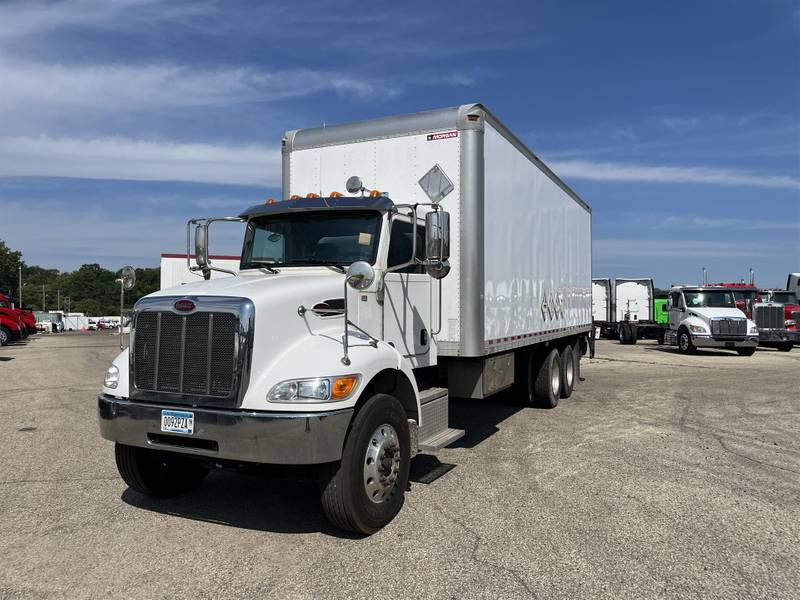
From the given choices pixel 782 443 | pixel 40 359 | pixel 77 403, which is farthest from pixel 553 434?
pixel 40 359

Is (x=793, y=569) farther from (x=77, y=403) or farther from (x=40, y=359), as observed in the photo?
(x=40, y=359)

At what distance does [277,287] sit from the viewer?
4441 mm

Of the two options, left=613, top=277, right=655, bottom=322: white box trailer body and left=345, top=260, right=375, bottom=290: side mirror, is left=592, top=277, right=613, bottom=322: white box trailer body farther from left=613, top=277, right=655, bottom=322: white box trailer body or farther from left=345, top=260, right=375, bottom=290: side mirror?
left=345, top=260, right=375, bottom=290: side mirror

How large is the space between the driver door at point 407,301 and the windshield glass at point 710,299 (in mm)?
18672

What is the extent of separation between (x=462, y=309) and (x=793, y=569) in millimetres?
3330

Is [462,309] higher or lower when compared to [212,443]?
higher

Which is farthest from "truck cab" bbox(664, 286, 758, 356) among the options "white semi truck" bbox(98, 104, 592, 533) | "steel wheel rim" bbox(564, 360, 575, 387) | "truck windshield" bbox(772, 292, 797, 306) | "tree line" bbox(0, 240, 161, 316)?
"tree line" bbox(0, 240, 161, 316)

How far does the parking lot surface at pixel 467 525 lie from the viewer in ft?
11.8

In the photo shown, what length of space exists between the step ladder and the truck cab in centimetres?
1791

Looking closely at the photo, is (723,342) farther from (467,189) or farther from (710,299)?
(467,189)

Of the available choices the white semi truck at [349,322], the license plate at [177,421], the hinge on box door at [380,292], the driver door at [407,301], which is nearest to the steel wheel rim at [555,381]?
the white semi truck at [349,322]

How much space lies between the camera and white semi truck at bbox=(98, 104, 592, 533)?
4.04m

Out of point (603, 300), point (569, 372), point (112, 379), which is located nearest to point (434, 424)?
point (112, 379)

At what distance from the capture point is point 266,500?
5168mm
